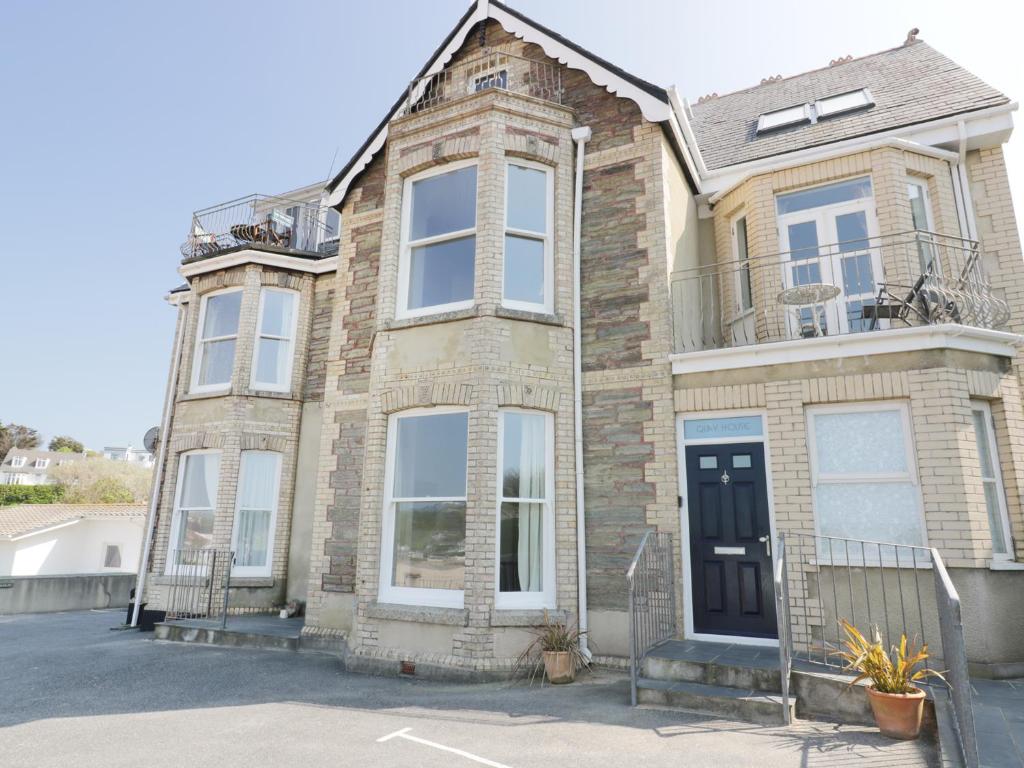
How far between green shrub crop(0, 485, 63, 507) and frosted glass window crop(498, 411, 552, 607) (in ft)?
154

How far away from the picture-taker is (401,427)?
8.15 m

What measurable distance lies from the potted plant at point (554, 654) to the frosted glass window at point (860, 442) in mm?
3355

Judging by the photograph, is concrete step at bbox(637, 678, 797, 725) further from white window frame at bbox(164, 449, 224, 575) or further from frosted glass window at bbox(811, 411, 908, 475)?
white window frame at bbox(164, 449, 224, 575)

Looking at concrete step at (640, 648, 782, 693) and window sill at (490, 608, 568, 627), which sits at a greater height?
window sill at (490, 608, 568, 627)

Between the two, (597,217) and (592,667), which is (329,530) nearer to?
(592,667)

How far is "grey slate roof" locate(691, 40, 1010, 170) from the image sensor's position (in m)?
8.91

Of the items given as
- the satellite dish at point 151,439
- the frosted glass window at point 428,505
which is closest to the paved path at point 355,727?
the frosted glass window at point 428,505

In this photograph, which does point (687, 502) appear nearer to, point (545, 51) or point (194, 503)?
point (545, 51)

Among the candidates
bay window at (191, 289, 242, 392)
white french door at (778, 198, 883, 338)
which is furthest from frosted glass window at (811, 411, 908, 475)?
bay window at (191, 289, 242, 392)

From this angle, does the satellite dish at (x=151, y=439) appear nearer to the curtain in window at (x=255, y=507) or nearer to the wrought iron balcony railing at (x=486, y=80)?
the curtain in window at (x=255, y=507)

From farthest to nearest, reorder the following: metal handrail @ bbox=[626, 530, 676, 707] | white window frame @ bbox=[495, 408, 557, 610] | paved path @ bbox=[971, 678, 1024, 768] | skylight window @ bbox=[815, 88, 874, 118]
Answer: skylight window @ bbox=[815, 88, 874, 118] → white window frame @ bbox=[495, 408, 557, 610] → metal handrail @ bbox=[626, 530, 676, 707] → paved path @ bbox=[971, 678, 1024, 768]

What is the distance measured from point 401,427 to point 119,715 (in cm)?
406

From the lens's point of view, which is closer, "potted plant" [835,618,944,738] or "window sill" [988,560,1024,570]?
"potted plant" [835,618,944,738]

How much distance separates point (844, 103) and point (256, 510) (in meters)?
12.1
